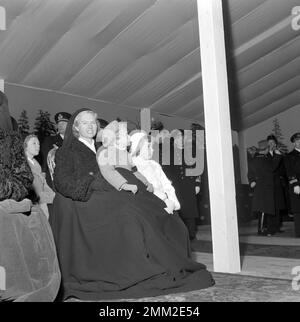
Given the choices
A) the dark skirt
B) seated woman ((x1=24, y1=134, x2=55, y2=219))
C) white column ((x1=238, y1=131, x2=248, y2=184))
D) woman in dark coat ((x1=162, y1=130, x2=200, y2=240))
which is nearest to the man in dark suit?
seated woman ((x1=24, y1=134, x2=55, y2=219))

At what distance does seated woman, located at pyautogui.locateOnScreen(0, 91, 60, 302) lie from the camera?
86.2 inches

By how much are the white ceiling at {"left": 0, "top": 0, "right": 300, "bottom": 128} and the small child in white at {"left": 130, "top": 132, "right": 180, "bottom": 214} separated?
8.22 ft

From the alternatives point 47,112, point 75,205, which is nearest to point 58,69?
point 47,112

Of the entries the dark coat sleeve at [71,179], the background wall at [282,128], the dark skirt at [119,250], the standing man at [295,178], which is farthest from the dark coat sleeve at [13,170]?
the background wall at [282,128]

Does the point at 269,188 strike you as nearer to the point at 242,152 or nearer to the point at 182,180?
the point at 182,180

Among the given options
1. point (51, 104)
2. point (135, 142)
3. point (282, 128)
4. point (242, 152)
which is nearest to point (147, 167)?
point (135, 142)

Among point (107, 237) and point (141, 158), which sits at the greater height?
point (141, 158)

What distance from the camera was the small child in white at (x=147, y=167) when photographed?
3522mm

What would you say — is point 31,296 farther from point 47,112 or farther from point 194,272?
point 47,112

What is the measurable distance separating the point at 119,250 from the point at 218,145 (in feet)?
4.49

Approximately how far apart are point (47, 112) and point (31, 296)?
5542 millimetres

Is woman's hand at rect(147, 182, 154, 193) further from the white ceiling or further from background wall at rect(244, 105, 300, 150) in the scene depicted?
background wall at rect(244, 105, 300, 150)

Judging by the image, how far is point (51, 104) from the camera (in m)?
7.44
